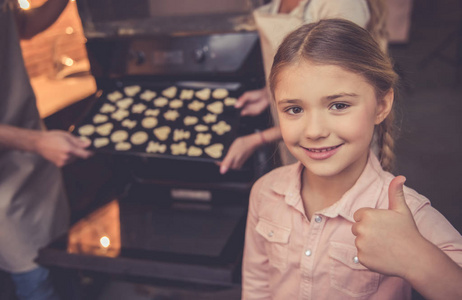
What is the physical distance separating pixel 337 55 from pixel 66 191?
1.40m

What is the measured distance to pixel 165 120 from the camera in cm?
146

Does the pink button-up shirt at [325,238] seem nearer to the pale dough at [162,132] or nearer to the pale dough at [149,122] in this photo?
the pale dough at [162,132]

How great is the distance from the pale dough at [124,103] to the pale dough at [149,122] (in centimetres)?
11

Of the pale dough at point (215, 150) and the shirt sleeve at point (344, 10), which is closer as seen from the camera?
the shirt sleeve at point (344, 10)

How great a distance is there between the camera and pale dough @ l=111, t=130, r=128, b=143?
1.38 metres

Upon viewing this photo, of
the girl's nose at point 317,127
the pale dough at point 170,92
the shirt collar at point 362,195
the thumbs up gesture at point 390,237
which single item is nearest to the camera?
the thumbs up gesture at point 390,237

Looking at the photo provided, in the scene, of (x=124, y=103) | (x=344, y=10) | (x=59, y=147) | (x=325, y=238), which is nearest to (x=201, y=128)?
(x=124, y=103)

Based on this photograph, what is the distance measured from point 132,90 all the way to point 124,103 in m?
0.08

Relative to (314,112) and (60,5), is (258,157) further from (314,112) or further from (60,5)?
(60,5)

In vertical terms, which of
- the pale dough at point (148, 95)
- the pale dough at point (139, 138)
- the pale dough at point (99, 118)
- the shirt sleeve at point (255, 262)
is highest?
the pale dough at point (148, 95)

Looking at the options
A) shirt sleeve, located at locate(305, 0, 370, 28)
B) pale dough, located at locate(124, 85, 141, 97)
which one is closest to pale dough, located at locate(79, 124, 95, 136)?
pale dough, located at locate(124, 85, 141, 97)

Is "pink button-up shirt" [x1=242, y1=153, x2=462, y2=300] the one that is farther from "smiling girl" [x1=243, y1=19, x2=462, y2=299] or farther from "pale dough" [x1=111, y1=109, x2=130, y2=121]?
"pale dough" [x1=111, y1=109, x2=130, y2=121]

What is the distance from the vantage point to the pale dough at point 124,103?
152 centimetres

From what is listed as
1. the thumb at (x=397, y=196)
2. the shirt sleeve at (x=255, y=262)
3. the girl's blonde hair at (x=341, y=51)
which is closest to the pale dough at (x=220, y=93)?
the shirt sleeve at (x=255, y=262)
